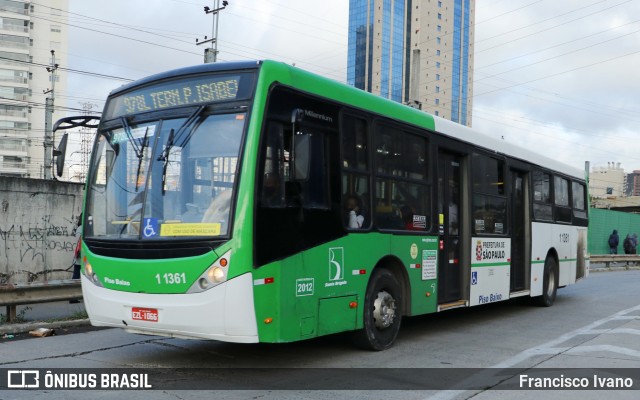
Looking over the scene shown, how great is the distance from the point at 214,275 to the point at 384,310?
2.82 meters

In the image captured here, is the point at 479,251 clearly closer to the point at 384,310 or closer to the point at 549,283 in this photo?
the point at 384,310

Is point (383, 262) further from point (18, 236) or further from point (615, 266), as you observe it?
point (615, 266)

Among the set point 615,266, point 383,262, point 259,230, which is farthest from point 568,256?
point 615,266

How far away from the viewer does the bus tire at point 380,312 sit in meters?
7.87

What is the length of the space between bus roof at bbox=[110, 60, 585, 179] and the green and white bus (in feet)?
0.08

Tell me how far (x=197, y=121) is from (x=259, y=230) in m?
1.35

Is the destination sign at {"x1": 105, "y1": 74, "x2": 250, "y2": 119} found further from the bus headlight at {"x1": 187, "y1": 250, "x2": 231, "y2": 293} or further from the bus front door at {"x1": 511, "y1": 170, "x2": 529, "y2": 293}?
the bus front door at {"x1": 511, "y1": 170, "x2": 529, "y2": 293}

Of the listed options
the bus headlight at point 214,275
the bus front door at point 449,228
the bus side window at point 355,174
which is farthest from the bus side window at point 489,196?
the bus headlight at point 214,275

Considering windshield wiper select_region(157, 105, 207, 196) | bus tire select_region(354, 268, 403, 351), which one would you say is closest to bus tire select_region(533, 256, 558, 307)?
bus tire select_region(354, 268, 403, 351)

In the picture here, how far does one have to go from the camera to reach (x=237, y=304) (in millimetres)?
6062

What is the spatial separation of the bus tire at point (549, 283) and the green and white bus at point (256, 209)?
5.49 m

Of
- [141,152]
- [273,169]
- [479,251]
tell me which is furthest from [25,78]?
[273,169]

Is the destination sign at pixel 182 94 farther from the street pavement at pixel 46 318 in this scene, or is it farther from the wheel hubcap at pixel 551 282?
the wheel hubcap at pixel 551 282

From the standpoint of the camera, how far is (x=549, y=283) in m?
13.9
